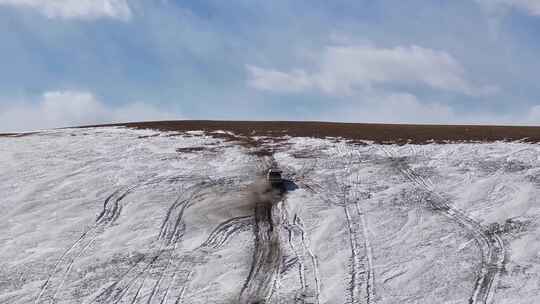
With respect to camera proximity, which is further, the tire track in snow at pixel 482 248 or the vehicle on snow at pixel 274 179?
the vehicle on snow at pixel 274 179

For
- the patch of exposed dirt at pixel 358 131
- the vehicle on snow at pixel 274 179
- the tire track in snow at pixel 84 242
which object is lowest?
the tire track in snow at pixel 84 242

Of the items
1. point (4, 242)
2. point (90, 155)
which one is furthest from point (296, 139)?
point (4, 242)

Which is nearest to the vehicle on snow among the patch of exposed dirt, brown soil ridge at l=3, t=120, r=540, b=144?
the patch of exposed dirt

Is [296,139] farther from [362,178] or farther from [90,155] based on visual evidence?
[90,155]

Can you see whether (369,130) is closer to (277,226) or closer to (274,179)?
(274,179)

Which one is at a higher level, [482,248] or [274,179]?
[274,179]

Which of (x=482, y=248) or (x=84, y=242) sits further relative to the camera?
(x=84, y=242)

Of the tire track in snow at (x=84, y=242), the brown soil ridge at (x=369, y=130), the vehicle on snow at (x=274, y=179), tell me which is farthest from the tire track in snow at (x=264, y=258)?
the brown soil ridge at (x=369, y=130)

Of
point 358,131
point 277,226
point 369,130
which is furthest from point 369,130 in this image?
point 277,226

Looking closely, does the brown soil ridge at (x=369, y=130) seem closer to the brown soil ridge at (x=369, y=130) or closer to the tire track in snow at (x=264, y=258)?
the brown soil ridge at (x=369, y=130)
